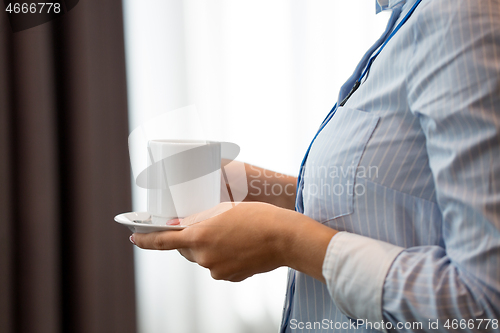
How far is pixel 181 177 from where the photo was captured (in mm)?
527

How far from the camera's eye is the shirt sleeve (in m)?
0.37

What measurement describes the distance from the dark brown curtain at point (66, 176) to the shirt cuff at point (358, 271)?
2.95 ft

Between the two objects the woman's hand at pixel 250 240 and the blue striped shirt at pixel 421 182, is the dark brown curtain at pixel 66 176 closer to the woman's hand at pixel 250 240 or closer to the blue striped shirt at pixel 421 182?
the woman's hand at pixel 250 240

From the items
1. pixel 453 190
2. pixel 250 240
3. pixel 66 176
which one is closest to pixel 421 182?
pixel 453 190

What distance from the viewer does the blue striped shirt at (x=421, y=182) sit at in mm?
368

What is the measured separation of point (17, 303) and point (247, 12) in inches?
47.1

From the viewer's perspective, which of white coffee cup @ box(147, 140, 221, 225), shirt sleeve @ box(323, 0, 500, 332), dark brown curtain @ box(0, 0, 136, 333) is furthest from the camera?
dark brown curtain @ box(0, 0, 136, 333)

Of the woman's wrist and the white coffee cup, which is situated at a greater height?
the white coffee cup

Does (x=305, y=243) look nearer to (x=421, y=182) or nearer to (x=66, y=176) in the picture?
(x=421, y=182)

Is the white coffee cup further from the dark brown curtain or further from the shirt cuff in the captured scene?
the dark brown curtain

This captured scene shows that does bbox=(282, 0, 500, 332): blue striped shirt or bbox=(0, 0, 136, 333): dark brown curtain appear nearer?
bbox=(282, 0, 500, 332): blue striped shirt

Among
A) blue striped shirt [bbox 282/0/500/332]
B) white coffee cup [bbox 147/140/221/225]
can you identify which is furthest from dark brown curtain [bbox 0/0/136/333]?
blue striped shirt [bbox 282/0/500/332]

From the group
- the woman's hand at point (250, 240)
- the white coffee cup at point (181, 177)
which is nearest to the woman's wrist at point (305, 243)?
the woman's hand at point (250, 240)

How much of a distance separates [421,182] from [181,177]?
1.05 ft
